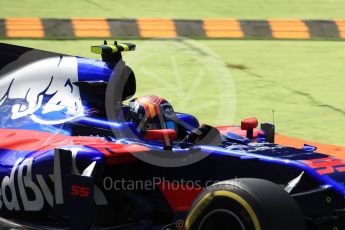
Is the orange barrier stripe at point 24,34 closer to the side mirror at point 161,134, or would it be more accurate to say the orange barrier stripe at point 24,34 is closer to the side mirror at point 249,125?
the side mirror at point 249,125

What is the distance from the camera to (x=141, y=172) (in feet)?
23.1

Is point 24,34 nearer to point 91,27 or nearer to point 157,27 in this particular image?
point 91,27

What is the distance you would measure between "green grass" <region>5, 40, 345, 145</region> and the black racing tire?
499 centimetres

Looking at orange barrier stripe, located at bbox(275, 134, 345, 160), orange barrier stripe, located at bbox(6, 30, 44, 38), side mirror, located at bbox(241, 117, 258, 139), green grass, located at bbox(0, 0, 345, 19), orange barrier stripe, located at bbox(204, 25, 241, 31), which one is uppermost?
green grass, located at bbox(0, 0, 345, 19)

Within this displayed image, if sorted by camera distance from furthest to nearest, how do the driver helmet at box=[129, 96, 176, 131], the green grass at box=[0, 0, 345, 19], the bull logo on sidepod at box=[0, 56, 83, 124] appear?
the green grass at box=[0, 0, 345, 19]
the bull logo on sidepod at box=[0, 56, 83, 124]
the driver helmet at box=[129, 96, 176, 131]

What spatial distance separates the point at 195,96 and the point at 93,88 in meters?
4.83

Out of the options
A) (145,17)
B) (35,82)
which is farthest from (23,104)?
(145,17)

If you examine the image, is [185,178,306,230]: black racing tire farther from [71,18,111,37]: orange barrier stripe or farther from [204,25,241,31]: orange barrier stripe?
[204,25,241,31]: orange barrier stripe

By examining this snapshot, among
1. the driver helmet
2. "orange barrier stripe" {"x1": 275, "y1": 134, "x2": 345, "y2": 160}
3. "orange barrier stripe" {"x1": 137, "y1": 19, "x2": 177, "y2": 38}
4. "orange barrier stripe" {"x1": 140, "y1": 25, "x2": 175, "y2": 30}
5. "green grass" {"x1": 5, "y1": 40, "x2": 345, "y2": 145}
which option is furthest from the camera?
"orange barrier stripe" {"x1": 140, "y1": 25, "x2": 175, "y2": 30}

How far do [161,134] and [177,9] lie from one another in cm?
991

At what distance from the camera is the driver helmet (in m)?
7.67

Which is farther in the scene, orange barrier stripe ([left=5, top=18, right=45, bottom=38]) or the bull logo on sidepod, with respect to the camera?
orange barrier stripe ([left=5, top=18, right=45, bottom=38])

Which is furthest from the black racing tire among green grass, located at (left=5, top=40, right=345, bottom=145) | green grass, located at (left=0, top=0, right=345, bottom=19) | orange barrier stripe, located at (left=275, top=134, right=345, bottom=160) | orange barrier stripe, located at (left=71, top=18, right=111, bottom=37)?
green grass, located at (left=0, top=0, right=345, bottom=19)

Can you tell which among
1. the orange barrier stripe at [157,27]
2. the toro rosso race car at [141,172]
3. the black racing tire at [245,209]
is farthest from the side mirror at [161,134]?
the orange barrier stripe at [157,27]
